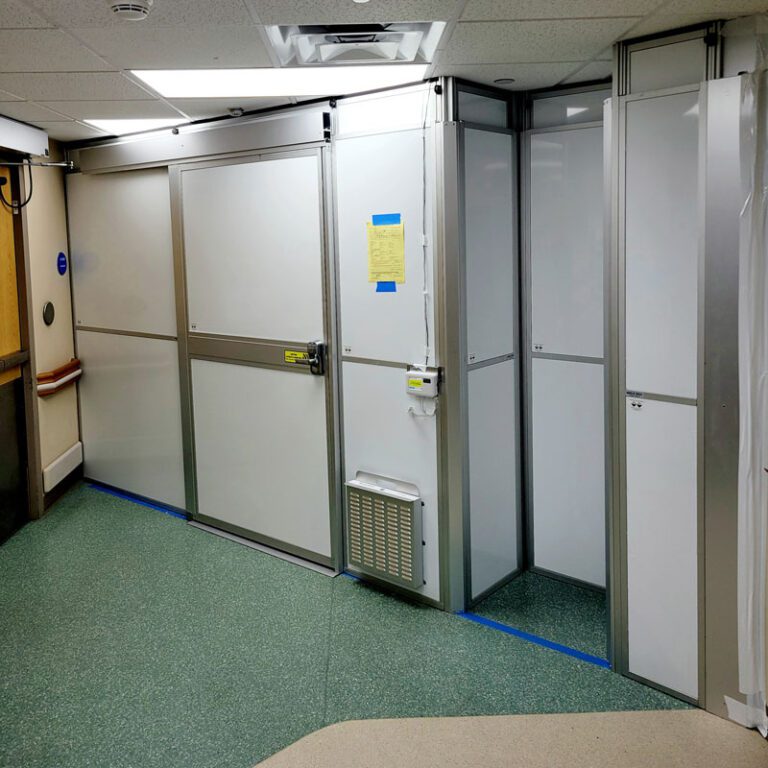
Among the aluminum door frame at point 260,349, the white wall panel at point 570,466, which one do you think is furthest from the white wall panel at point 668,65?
the aluminum door frame at point 260,349

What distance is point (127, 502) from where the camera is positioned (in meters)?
4.91

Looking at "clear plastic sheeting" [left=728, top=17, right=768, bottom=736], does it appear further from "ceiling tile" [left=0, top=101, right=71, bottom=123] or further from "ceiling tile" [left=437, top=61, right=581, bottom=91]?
"ceiling tile" [left=0, top=101, right=71, bottom=123]

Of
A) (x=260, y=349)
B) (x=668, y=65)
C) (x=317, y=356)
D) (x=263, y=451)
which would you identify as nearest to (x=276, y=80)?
(x=317, y=356)

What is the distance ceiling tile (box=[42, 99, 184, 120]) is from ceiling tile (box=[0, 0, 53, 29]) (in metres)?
1.15

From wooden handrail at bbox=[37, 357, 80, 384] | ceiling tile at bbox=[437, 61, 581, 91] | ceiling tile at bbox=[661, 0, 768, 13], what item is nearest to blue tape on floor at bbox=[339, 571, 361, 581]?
wooden handrail at bbox=[37, 357, 80, 384]

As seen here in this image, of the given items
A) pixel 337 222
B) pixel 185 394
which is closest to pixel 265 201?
pixel 337 222

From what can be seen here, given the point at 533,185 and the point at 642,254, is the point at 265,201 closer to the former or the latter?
the point at 533,185

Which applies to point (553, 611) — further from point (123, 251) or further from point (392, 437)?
point (123, 251)

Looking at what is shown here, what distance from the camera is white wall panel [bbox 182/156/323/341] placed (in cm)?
369

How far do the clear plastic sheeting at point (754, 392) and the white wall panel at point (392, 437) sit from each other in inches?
52.0

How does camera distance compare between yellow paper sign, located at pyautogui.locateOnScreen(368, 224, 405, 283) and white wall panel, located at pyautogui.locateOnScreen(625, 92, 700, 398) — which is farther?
yellow paper sign, located at pyautogui.locateOnScreen(368, 224, 405, 283)

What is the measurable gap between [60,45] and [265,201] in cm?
136

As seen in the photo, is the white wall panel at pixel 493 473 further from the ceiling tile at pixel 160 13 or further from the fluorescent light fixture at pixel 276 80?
the ceiling tile at pixel 160 13

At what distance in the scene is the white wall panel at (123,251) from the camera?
4470mm
